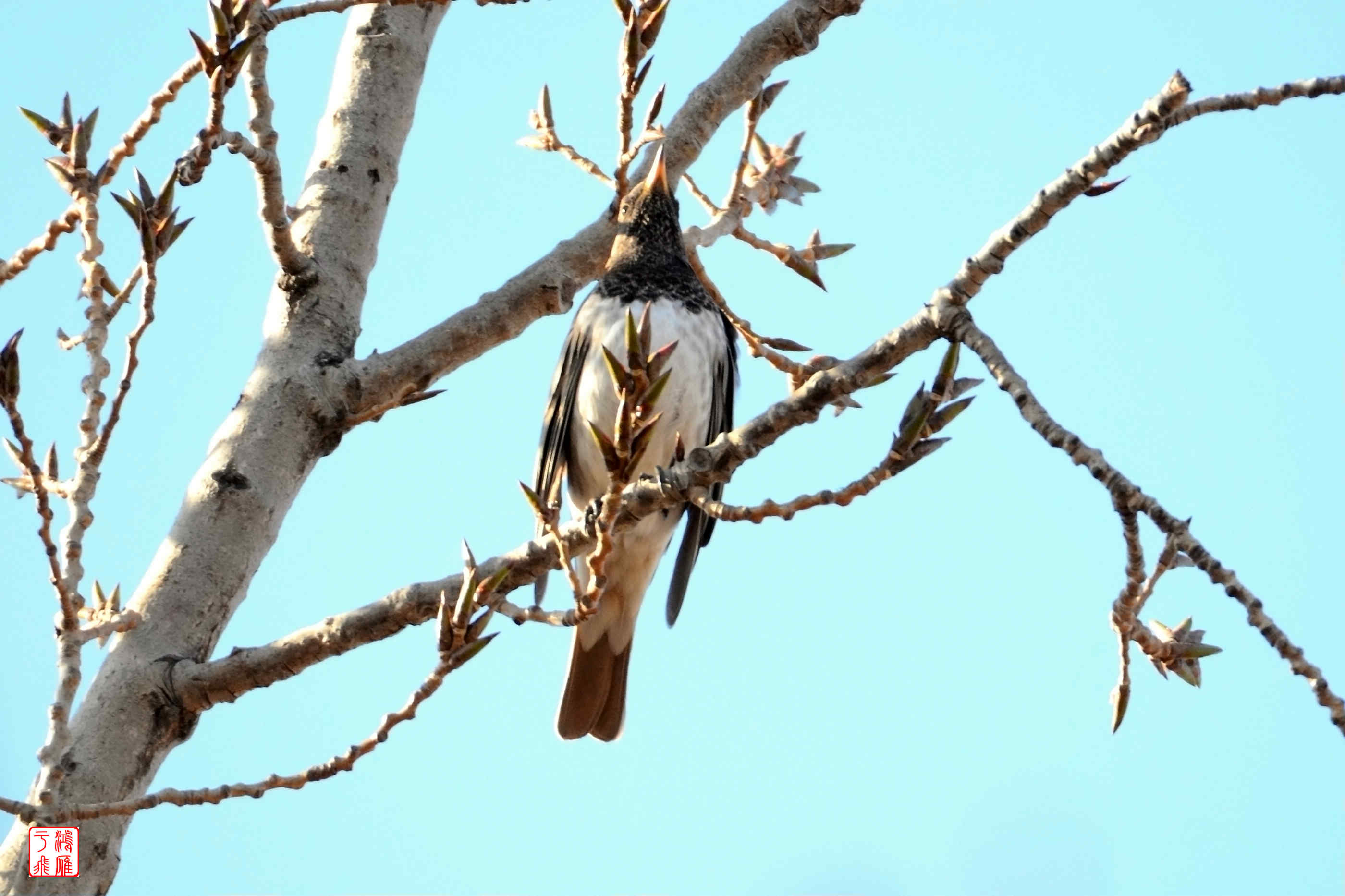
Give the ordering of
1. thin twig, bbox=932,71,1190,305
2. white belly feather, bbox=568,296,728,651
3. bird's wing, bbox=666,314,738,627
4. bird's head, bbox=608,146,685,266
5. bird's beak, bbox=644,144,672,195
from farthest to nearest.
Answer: bird's head, bbox=608,146,685,266
bird's wing, bbox=666,314,738,627
white belly feather, bbox=568,296,728,651
bird's beak, bbox=644,144,672,195
thin twig, bbox=932,71,1190,305

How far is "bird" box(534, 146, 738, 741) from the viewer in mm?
5172

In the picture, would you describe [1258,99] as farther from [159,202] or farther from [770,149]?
[770,149]

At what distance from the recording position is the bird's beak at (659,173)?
15.8 ft

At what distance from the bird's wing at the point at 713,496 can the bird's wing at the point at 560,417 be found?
20.0 inches

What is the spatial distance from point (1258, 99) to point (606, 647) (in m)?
3.52

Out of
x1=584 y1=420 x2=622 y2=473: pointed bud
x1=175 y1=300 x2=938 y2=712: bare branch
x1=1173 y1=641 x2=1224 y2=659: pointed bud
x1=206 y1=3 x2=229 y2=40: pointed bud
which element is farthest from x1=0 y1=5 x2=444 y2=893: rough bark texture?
x1=1173 y1=641 x2=1224 y2=659: pointed bud

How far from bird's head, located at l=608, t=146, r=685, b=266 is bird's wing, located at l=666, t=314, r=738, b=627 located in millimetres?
413

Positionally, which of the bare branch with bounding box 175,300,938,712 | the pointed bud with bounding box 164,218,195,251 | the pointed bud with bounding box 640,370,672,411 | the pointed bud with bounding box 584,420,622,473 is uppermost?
the pointed bud with bounding box 164,218,195,251

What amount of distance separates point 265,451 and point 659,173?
1847 millimetres

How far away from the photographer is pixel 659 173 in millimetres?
4895

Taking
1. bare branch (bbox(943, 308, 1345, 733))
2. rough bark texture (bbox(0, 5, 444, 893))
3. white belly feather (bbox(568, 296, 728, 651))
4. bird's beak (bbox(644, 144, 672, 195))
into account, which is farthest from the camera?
white belly feather (bbox(568, 296, 728, 651))

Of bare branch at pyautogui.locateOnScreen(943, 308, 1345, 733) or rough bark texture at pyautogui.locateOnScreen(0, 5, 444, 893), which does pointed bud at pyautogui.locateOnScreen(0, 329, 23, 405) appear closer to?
rough bark texture at pyautogui.locateOnScreen(0, 5, 444, 893)

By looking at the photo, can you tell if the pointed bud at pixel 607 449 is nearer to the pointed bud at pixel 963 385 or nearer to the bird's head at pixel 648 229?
the pointed bud at pixel 963 385

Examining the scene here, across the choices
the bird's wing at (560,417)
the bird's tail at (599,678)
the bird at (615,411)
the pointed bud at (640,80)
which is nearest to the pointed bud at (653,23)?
the pointed bud at (640,80)
